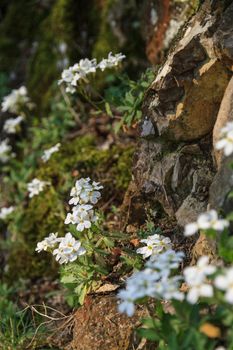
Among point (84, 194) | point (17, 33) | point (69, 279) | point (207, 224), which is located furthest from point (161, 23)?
point (207, 224)

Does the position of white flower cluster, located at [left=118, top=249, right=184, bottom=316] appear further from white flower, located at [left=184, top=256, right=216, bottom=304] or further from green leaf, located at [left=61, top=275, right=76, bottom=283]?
green leaf, located at [left=61, top=275, right=76, bottom=283]

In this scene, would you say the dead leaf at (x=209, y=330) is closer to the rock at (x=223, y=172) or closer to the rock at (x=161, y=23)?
the rock at (x=223, y=172)

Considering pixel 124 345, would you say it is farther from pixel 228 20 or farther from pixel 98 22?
pixel 98 22

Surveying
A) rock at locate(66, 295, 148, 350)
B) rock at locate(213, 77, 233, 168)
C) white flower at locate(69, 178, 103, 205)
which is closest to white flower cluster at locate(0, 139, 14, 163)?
white flower at locate(69, 178, 103, 205)

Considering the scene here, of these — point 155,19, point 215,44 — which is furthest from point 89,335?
point 155,19

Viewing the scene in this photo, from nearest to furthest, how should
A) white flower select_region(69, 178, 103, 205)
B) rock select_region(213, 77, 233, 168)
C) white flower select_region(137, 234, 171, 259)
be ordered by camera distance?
white flower select_region(137, 234, 171, 259) → rock select_region(213, 77, 233, 168) → white flower select_region(69, 178, 103, 205)

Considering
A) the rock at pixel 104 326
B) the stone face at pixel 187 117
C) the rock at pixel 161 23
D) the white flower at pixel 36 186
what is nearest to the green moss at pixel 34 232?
the white flower at pixel 36 186
